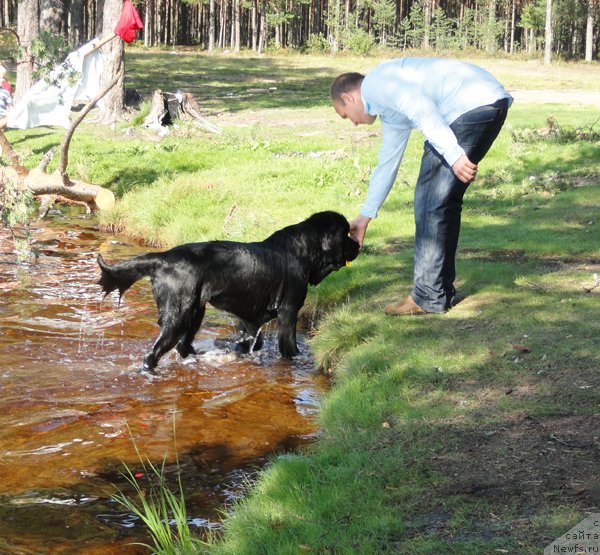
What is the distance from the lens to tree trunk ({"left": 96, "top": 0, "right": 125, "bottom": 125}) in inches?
704

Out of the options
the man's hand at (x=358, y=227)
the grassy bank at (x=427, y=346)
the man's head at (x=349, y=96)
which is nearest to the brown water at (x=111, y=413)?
the grassy bank at (x=427, y=346)

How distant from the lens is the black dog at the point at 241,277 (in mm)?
6879

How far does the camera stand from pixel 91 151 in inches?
630

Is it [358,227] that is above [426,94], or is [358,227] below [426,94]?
below

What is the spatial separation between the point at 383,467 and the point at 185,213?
7.64m

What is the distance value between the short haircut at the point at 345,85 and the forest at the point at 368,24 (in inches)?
2019

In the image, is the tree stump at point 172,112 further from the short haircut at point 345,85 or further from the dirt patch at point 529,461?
the dirt patch at point 529,461

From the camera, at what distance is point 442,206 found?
6734mm

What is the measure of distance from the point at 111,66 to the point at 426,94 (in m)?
13.2

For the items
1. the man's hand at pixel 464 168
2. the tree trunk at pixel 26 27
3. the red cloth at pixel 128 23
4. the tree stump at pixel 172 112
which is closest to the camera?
the man's hand at pixel 464 168

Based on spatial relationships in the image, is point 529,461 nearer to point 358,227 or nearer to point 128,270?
point 358,227

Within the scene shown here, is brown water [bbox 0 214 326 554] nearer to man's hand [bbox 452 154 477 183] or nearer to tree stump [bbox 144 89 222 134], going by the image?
man's hand [bbox 452 154 477 183]

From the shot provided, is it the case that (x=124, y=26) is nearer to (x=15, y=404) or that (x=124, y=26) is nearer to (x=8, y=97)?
(x=8, y=97)

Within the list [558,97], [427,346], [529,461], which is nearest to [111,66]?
[427,346]
